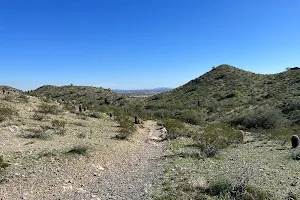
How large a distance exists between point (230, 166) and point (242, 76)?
56.6 meters

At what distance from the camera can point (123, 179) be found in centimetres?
1082

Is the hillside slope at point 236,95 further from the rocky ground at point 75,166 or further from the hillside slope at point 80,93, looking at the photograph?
the rocky ground at point 75,166

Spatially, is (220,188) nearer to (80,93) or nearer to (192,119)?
(192,119)

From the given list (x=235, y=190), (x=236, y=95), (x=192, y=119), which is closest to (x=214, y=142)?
(x=235, y=190)

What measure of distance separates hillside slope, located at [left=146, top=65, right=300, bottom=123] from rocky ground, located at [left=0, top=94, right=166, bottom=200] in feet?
63.7

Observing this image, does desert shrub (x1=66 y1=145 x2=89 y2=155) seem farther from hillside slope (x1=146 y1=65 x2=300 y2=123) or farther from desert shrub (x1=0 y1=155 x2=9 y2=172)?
hillside slope (x1=146 y1=65 x2=300 y2=123)

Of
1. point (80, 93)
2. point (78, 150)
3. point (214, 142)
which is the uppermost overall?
point (80, 93)

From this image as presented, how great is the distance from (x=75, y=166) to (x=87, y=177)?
3.55 feet

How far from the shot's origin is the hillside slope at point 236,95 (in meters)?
37.1

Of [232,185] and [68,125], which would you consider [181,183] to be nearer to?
[232,185]

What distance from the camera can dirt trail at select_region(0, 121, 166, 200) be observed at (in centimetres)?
898

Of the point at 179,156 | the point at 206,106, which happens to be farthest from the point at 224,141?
the point at 206,106

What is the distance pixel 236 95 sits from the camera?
1986 inches

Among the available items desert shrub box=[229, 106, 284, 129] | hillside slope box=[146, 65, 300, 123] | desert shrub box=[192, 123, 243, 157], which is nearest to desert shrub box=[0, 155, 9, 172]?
desert shrub box=[192, 123, 243, 157]
